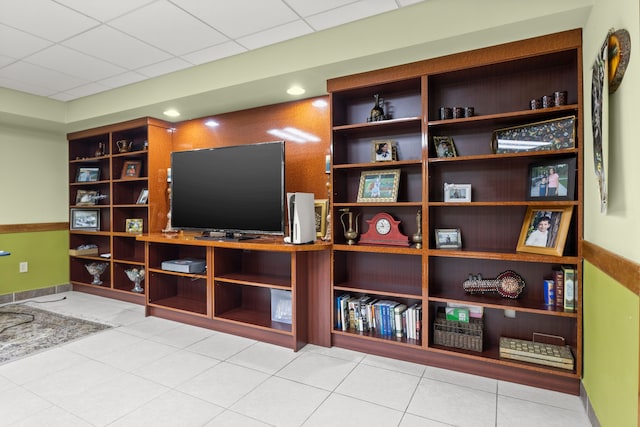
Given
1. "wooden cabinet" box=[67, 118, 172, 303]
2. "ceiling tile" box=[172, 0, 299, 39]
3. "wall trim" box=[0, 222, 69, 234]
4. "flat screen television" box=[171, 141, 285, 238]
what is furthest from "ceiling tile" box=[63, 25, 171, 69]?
"wall trim" box=[0, 222, 69, 234]

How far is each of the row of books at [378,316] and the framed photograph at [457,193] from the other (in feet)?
3.05

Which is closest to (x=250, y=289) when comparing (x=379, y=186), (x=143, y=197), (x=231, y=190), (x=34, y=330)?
(x=231, y=190)

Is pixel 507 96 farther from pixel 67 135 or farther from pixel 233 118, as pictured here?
pixel 67 135

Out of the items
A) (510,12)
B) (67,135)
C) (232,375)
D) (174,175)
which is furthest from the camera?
(67,135)

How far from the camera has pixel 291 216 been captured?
293 cm

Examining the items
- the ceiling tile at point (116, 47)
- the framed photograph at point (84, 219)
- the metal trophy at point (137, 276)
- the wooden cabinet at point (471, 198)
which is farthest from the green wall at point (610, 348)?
the framed photograph at point (84, 219)

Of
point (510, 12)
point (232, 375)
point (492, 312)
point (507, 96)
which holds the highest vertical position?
point (510, 12)

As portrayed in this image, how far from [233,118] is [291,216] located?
167 cm

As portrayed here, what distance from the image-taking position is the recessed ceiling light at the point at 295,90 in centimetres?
313

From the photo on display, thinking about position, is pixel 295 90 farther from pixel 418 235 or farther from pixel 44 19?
pixel 44 19

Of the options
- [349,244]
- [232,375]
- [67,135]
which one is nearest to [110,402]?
[232,375]

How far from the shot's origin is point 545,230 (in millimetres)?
2373

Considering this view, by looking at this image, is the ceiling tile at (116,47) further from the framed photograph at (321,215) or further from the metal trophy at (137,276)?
the metal trophy at (137,276)

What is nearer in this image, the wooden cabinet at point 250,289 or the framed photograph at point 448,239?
the framed photograph at point 448,239
